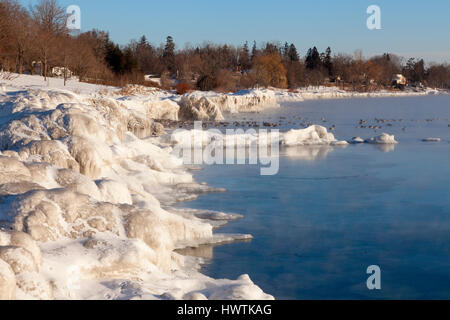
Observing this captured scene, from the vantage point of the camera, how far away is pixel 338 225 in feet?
29.3

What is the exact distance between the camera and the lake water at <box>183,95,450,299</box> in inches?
257

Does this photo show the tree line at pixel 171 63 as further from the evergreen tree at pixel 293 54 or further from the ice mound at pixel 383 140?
the ice mound at pixel 383 140

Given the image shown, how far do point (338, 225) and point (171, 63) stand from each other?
77.4m

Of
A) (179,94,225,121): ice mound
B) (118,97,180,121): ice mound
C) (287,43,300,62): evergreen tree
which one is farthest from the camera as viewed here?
(287,43,300,62): evergreen tree

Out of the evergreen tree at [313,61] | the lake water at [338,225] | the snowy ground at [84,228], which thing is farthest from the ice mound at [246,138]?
the evergreen tree at [313,61]

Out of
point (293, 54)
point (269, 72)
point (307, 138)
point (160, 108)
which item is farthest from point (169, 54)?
point (307, 138)

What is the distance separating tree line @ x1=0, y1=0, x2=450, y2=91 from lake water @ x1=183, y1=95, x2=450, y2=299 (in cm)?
2004

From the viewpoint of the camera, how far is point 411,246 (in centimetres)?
786

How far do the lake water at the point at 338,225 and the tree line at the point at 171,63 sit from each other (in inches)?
789

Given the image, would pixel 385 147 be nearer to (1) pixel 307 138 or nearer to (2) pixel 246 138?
(1) pixel 307 138

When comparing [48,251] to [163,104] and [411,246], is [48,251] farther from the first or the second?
[163,104]

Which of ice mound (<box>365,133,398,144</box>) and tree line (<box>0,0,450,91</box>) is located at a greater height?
tree line (<box>0,0,450,91</box>)

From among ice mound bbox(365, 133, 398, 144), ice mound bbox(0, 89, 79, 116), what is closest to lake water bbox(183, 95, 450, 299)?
ice mound bbox(365, 133, 398, 144)

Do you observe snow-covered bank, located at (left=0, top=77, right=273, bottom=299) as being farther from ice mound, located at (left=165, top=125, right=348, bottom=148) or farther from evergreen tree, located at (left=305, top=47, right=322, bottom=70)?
evergreen tree, located at (left=305, top=47, right=322, bottom=70)
